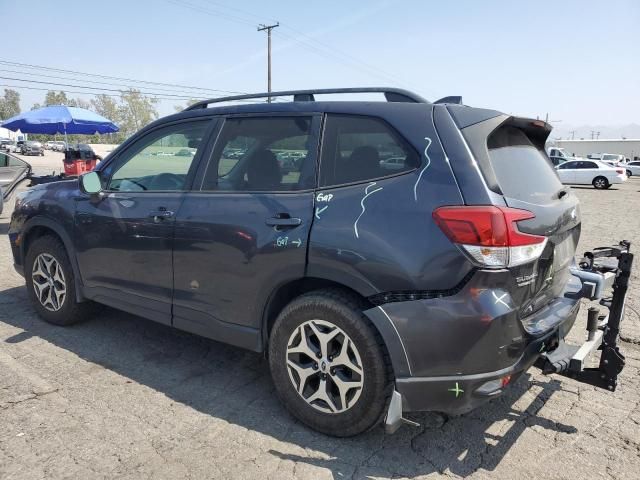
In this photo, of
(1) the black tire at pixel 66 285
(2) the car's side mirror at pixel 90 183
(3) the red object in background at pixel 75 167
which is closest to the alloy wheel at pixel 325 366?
(2) the car's side mirror at pixel 90 183

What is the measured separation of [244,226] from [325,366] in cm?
94

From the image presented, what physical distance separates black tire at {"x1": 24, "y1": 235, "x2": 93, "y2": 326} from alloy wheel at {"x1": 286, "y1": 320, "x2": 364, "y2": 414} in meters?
2.34

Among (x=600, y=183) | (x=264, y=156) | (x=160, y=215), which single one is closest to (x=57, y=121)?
(x=160, y=215)

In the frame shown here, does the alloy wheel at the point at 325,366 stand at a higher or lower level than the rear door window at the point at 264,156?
lower

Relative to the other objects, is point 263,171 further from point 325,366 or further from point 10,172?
point 10,172

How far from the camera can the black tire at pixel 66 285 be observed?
160 inches

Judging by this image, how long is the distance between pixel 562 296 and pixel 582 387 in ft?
3.25

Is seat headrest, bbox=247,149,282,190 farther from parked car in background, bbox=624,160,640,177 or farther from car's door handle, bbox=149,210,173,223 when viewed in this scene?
parked car in background, bbox=624,160,640,177

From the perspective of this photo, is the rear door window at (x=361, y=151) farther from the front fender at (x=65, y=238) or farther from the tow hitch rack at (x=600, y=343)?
the front fender at (x=65, y=238)

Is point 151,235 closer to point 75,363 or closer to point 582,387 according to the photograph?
point 75,363

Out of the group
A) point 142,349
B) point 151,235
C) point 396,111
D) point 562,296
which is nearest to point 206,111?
point 151,235

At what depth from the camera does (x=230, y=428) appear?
9.22ft

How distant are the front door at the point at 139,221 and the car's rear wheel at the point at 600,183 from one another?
28.1m

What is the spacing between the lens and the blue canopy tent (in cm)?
1549
